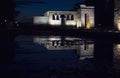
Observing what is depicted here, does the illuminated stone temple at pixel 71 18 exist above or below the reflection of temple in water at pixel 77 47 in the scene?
above

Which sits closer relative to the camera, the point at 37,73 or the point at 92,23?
the point at 37,73

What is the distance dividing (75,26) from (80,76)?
61.2 meters

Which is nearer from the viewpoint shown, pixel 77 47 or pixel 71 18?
pixel 77 47

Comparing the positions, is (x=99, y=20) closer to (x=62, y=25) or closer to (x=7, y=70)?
(x=62, y=25)

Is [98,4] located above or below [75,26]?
above

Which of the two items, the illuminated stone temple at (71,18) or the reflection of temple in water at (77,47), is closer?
the reflection of temple in water at (77,47)

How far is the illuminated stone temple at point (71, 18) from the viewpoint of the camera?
66.8 metres

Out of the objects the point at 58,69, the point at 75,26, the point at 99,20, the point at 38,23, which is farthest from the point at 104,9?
the point at 58,69

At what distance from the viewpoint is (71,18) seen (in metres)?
72.4

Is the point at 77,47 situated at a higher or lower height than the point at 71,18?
lower

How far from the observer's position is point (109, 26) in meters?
61.9

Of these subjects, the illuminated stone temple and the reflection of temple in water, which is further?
the illuminated stone temple

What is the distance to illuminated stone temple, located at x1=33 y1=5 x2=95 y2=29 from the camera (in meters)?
66.8

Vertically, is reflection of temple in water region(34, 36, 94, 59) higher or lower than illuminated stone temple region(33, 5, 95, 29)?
lower
